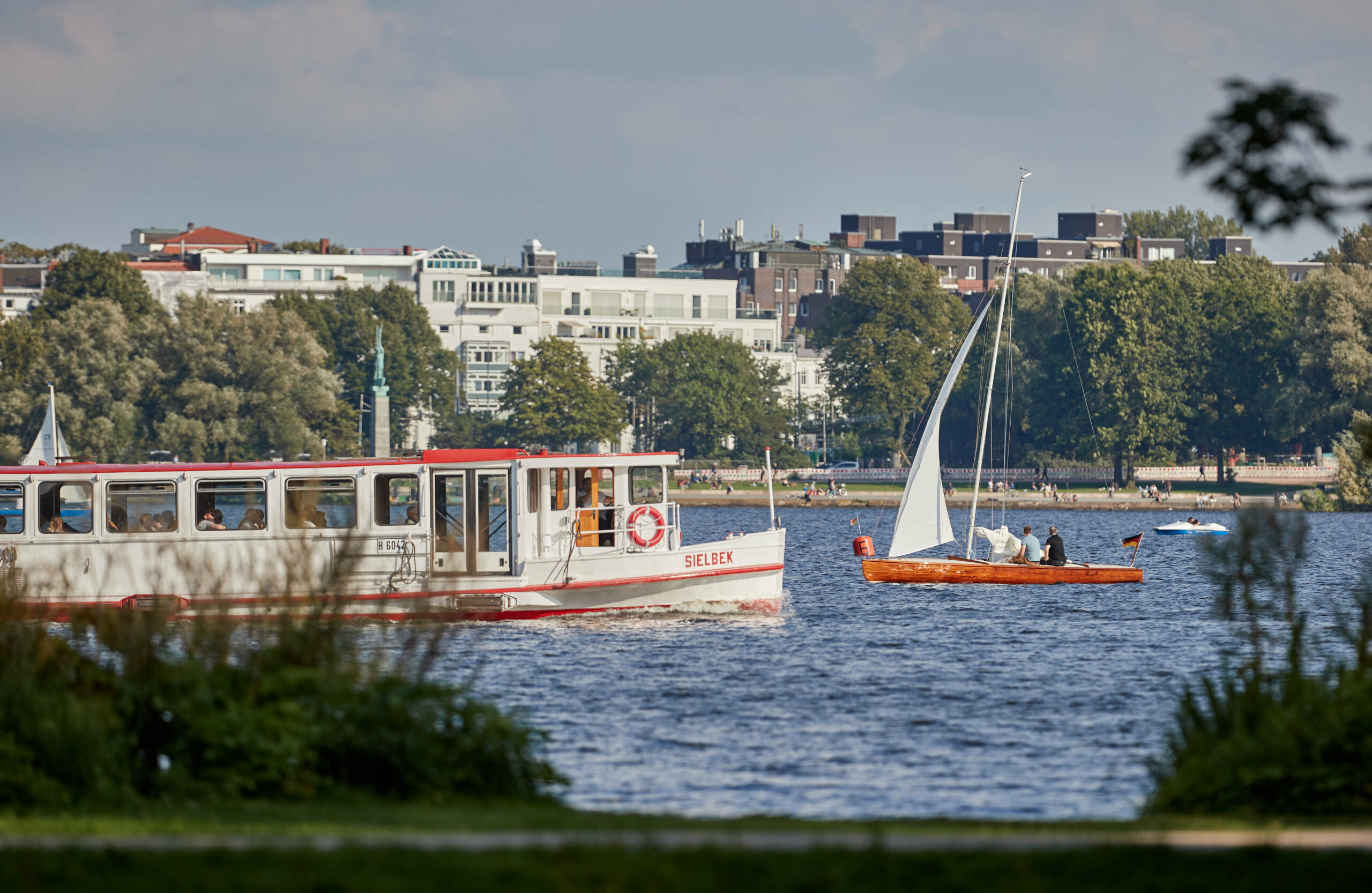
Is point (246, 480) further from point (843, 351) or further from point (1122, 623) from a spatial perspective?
point (843, 351)

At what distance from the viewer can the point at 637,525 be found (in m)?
37.8

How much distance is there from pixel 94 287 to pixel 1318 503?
82818mm

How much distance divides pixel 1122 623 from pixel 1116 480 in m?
91.7

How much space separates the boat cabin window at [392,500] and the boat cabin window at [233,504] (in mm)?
2256

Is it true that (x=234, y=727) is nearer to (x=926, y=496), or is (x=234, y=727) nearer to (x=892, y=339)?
(x=926, y=496)

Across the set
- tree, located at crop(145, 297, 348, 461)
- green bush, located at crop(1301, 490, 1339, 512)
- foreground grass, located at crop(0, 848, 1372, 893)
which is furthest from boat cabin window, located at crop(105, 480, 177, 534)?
green bush, located at crop(1301, 490, 1339, 512)

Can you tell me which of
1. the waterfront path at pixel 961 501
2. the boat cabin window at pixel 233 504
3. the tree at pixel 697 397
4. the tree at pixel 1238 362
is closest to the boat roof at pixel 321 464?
the boat cabin window at pixel 233 504

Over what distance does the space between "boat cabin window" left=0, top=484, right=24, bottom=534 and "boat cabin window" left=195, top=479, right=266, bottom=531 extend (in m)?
3.51

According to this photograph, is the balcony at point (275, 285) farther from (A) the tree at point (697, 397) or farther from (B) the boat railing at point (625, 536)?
(B) the boat railing at point (625, 536)

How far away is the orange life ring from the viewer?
37812 mm

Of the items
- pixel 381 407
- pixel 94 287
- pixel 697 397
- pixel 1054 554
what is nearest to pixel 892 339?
pixel 697 397

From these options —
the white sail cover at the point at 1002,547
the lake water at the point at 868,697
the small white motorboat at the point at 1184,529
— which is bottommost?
the lake water at the point at 868,697

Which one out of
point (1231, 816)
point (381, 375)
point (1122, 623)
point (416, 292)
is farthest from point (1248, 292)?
point (1231, 816)

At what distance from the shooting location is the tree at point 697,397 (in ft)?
494
